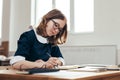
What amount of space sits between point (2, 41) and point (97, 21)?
185 cm

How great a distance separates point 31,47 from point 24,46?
0.09 metres

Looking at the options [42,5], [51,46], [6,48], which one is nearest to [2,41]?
[6,48]

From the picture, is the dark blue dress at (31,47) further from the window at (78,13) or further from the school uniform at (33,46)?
the window at (78,13)

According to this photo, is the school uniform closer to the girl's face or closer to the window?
the girl's face

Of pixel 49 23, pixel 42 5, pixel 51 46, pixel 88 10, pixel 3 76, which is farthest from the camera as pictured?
pixel 42 5

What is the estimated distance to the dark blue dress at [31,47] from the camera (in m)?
1.45

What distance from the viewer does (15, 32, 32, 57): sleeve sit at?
143 centimetres

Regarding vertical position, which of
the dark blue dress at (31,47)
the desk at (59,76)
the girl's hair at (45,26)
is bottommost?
the desk at (59,76)

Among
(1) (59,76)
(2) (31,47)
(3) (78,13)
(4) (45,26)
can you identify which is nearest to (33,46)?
(2) (31,47)

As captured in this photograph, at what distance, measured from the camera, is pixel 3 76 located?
114cm

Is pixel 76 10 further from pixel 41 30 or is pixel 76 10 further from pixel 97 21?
pixel 41 30

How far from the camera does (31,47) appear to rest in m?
1.54

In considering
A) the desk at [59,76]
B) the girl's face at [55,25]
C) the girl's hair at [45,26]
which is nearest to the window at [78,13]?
the girl's hair at [45,26]

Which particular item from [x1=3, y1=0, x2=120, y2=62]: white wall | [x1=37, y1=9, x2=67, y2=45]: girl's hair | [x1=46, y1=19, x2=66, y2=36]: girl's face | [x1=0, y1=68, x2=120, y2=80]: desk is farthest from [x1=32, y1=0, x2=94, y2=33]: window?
[x1=0, y1=68, x2=120, y2=80]: desk
